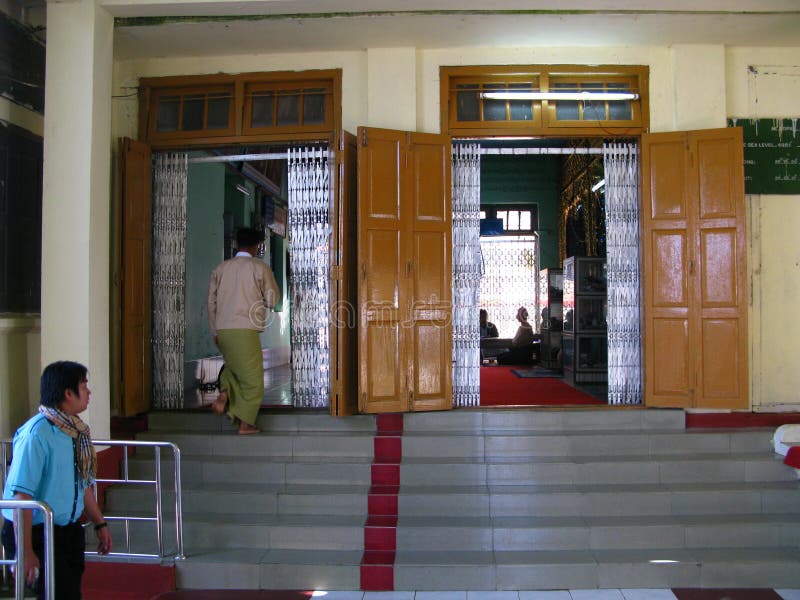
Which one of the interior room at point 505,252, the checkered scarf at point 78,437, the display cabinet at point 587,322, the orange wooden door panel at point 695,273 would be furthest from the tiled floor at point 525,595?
the display cabinet at point 587,322

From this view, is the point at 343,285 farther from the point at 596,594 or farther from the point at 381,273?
the point at 596,594

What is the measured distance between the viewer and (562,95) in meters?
5.75

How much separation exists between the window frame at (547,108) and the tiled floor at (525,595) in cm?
370

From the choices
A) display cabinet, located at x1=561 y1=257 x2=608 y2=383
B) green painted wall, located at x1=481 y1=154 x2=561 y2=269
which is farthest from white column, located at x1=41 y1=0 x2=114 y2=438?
green painted wall, located at x1=481 y1=154 x2=561 y2=269

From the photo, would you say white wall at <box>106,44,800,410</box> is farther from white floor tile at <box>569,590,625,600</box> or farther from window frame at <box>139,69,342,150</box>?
white floor tile at <box>569,590,625,600</box>

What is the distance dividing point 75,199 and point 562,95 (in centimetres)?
396

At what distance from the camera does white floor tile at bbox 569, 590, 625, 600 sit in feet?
12.8

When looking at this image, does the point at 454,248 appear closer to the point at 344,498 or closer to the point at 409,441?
the point at 409,441

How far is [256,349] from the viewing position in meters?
5.32

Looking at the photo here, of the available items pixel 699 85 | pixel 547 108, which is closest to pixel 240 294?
pixel 547 108

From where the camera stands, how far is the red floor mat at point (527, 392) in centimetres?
650

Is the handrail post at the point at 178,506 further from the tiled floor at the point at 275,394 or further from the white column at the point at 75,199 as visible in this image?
the tiled floor at the point at 275,394

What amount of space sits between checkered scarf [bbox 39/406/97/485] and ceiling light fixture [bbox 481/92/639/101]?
4389 mm

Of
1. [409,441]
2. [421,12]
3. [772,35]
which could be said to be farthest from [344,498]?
[772,35]
